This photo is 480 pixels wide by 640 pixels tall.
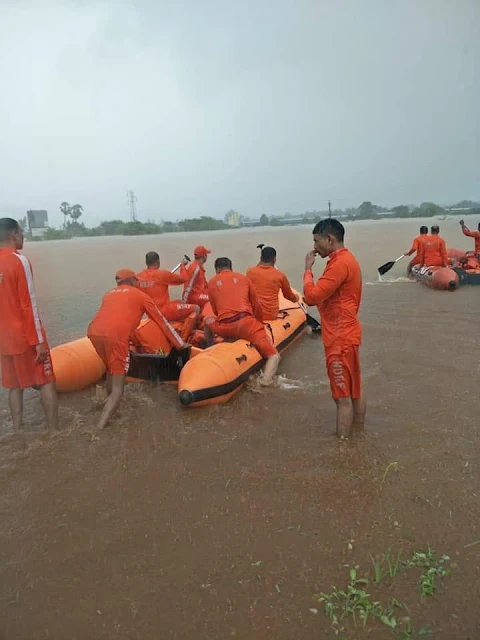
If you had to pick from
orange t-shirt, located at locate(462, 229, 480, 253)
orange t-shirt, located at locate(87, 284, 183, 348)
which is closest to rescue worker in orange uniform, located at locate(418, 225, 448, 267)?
orange t-shirt, located at locate(462, 229, 480, 253)

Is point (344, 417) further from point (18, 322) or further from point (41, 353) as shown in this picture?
point (18, 322)

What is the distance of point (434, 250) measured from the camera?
12688 mm

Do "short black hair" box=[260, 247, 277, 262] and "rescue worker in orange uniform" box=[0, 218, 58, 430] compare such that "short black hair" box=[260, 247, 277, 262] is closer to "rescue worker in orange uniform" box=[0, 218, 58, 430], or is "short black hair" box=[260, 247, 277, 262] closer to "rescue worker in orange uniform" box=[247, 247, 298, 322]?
"rescue worker in orange uniform" box=[247, 247, 298, 322]

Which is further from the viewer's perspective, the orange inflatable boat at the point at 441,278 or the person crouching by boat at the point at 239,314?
the orange inflatable boat at the point at 441,278

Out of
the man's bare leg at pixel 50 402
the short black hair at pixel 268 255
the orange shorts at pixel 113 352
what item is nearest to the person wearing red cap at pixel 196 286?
the short black hair at pixel 268 255

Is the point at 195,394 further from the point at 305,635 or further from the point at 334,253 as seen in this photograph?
the point at 305,635

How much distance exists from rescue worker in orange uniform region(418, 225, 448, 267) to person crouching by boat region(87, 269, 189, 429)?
9.72 metres

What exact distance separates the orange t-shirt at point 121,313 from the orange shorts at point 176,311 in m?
1.76

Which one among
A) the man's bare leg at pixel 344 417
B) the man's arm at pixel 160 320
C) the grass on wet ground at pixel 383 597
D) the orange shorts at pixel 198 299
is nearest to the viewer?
the grass on wet ground at pixel 383 597

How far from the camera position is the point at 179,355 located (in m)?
5.41

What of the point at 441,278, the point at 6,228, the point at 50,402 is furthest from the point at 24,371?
the point at 441,278

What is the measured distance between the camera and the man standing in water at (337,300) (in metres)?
3.69

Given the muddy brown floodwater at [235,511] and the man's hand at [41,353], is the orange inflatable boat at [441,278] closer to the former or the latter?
the muddy brown floodwater at [235,511]

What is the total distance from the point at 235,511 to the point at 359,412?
1507 mm
